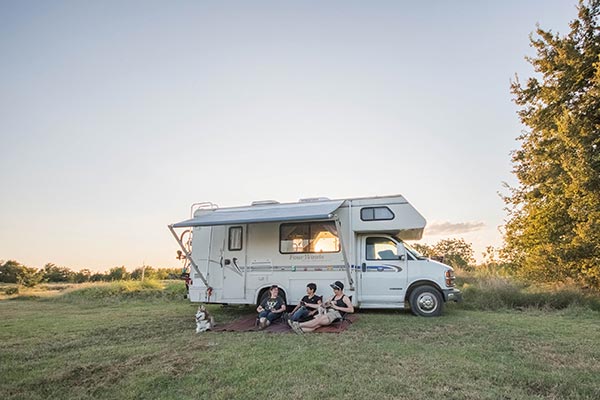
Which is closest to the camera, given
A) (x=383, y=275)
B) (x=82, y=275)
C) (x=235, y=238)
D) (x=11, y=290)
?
(x=383, y=275)

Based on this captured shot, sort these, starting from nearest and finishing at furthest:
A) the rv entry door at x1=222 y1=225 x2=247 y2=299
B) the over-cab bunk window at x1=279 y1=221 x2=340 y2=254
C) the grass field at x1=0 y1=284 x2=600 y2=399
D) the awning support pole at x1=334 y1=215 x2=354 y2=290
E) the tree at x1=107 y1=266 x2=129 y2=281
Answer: the grass field at x1=0 y1=284 x2=600 y2=399
the awning support pole at x1=334 y1=215 x2=354 y2=290
the over-cab bunk window at x1=279 y1=221 x2=340 y2=254
the rv entry door at x1=222 y1=225 x2=247 y2=299
the tree at x1=107 y1=266 x2=129 y2=281

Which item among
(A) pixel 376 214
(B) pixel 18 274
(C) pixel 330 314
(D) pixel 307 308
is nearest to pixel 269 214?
(D) pixel 307 308

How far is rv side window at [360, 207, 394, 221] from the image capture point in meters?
8.77

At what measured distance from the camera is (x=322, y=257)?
8.87 metres

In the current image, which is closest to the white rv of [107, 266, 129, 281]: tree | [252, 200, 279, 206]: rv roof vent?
[252, 200, 279, 206]: rv roof vent

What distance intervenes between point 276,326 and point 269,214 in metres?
2.71

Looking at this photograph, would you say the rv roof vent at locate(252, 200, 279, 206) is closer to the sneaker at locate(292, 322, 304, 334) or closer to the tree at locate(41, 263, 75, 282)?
the sneaker at locate(292, 322, 304, 334)

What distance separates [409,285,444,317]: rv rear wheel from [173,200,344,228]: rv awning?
2836 mm

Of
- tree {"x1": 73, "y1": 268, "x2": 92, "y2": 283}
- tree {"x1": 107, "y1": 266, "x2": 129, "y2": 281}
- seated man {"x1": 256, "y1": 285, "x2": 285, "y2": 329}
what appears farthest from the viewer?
tree {"x1": 73, "y1": 268, "x2": 92, "y2": 283}

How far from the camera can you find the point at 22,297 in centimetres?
1605

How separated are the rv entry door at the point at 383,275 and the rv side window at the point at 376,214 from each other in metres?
0.61

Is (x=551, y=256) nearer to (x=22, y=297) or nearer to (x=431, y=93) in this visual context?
(x=431, y=93)

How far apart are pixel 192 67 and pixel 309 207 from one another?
234 inches

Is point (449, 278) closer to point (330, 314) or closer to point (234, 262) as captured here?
point (330, 314)
